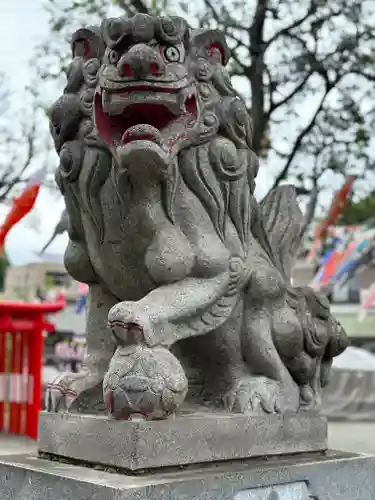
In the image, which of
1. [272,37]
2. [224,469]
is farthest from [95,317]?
[272,37]

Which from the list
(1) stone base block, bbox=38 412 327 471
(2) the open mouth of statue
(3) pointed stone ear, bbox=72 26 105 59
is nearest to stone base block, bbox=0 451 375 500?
(1) stone base block, bbox=38 412 327 471

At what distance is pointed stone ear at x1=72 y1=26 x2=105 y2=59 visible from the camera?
2.47 meters

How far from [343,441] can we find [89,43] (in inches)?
225

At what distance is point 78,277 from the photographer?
257 cm

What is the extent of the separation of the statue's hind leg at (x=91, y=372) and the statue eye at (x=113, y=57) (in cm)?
80

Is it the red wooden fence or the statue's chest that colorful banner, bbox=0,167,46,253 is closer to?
the red wooden fence

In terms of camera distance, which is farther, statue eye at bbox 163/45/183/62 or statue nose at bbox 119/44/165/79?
statue eye at bbox 163/45/183/62

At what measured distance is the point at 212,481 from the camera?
2.12 m

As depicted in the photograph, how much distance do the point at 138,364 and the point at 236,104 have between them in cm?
99

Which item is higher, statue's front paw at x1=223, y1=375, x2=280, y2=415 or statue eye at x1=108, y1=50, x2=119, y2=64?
statue eye at x1=108, y1=50, x2=119, y2=64

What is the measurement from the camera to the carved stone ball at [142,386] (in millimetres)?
2068

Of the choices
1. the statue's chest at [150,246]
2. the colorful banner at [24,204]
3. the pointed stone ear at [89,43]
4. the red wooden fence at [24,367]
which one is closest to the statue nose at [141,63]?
the pointed stone ear at [89,43]

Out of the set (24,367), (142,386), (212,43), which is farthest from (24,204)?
(142,386)

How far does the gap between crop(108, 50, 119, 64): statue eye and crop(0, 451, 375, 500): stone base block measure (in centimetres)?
129
